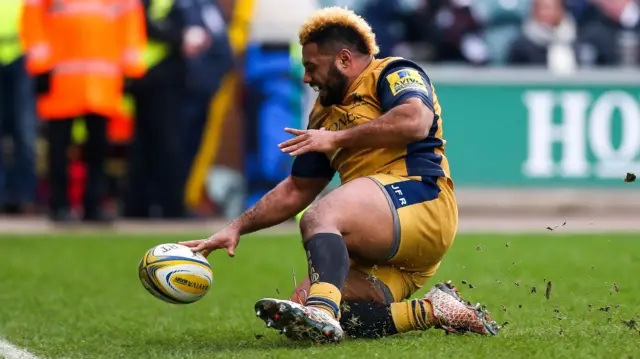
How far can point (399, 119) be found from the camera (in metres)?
6.40

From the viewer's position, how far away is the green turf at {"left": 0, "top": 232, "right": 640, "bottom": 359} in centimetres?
620

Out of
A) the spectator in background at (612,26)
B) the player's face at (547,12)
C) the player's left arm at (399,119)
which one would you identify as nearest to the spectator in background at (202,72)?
the player's face at (547,12)

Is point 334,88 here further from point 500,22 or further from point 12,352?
point 500,22

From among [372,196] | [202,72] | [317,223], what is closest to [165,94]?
[202,72]

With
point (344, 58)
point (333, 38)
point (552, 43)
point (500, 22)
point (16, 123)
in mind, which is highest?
point (333, 38)

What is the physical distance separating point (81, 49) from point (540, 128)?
5.47 metres

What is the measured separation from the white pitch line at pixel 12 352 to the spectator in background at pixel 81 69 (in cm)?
853

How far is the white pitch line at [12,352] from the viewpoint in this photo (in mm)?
6242

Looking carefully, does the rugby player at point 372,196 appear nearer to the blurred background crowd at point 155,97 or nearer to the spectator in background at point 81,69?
the spectator in background at point 81,69

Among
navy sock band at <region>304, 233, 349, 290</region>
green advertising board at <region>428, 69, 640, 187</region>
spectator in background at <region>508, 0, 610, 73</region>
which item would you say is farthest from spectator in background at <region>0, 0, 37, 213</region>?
navy sock band at <region>304, 233, 349, 290</region>

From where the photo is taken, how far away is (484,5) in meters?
18.9

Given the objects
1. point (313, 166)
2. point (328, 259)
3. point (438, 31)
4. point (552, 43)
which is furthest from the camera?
point (552, 43)

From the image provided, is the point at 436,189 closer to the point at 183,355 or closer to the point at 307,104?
the point at 183,355

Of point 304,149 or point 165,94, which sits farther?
point 165,94
